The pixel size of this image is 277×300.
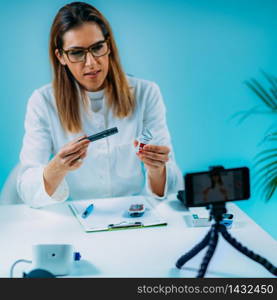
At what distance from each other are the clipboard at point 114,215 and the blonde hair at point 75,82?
487mm

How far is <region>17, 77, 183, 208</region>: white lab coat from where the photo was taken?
2283mm

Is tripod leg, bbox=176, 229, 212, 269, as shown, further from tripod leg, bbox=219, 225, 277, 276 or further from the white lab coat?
the white lab coat

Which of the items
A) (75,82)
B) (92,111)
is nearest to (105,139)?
(92,111)

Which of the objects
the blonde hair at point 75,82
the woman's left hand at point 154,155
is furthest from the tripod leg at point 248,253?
the blonde hair at point 75,82

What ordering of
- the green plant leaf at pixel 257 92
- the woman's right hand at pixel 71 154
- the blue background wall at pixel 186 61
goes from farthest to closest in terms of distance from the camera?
1. the green plant leaf at pixel 257 92
2. the blue background wall at pixel 186 61
3. the woman's right hand at pixel 71 154

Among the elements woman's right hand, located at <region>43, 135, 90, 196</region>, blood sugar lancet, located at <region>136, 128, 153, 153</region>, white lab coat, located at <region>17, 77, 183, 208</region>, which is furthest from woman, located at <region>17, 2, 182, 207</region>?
blood sugar lancet, located at <region>136, 128, 153, 153</region>

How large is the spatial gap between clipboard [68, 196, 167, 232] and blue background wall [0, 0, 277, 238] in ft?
2.21

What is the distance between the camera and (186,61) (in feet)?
8.25

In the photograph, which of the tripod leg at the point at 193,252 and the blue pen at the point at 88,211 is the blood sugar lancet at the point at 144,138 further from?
the tripod leg at the point at 193,252

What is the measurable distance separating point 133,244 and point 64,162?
0.48m

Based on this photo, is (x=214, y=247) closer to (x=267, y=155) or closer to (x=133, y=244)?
(x=133, y=244)

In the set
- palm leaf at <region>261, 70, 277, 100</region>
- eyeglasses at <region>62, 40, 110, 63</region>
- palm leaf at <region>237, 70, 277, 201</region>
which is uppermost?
eyeglasses at <region>62, 40, 110, 63</region>

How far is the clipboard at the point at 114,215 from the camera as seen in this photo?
5.68 ft

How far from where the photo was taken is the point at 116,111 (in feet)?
7.73
